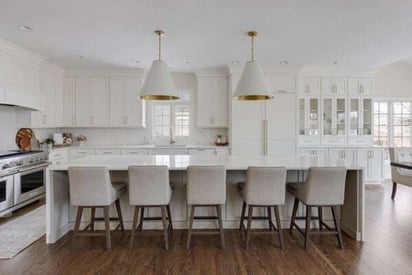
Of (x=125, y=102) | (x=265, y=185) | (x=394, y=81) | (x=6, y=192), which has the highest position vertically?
(x=394, y=81)

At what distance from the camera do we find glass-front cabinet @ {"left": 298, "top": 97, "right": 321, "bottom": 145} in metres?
5.76

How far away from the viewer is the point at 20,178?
12.6ft

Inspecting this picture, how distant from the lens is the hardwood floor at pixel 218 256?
234 cm

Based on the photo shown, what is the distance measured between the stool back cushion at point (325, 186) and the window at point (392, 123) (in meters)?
4.61

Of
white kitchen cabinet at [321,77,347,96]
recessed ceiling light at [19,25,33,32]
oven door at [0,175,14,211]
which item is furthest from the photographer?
white kitchen cabinet at [321,77,347,96]

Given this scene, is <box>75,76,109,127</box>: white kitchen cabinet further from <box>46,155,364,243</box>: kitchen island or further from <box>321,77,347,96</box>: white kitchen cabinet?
<box>321,77,347,96</box>: white kitchen cabinet

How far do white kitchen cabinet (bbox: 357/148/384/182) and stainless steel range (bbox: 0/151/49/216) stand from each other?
→ 6336 mm

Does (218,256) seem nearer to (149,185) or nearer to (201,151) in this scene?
(149,185)

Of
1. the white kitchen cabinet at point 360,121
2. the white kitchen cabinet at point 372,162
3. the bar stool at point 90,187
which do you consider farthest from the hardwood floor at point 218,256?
the white kitchen cabinet at point 360,121

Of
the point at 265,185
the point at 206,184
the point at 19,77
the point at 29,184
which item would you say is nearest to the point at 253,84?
the point at 265,185

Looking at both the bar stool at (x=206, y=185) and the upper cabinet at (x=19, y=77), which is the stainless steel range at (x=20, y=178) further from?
the bar stool at (x=206, y=185)

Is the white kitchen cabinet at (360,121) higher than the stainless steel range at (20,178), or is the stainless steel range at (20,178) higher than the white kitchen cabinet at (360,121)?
the white kitchen cabinet at (360,121)

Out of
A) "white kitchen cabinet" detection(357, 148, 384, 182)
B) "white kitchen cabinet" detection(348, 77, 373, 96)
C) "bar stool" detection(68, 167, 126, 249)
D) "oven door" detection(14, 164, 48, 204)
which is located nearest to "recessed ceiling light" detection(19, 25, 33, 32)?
"oven door" detection(14, 164, 48, 204)

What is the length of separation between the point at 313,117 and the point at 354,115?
0.93 meters
